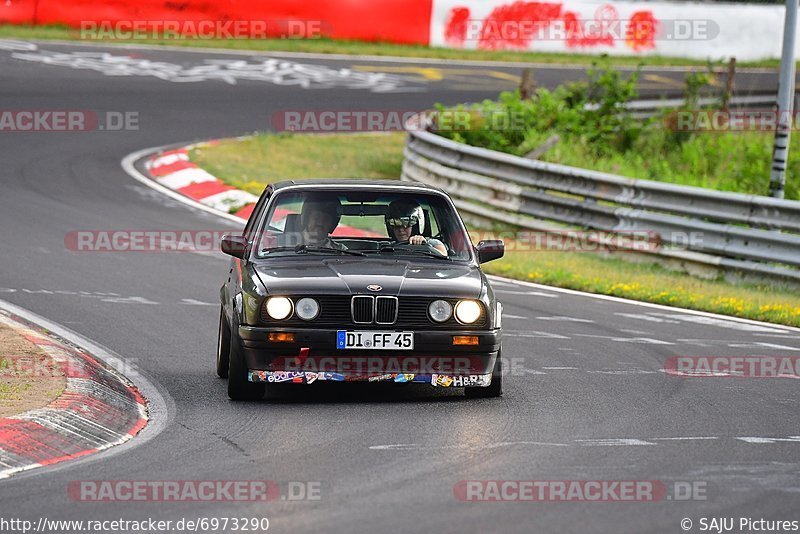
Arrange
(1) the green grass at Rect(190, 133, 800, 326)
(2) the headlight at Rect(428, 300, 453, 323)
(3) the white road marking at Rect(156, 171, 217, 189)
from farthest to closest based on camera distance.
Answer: (3) the white road marking at Rect(156, 171, 217, 189)
(1) the green grass at Rect(190, 133, 800, 326)
(2) the headlight at Rect(428, 300, 453, 323)

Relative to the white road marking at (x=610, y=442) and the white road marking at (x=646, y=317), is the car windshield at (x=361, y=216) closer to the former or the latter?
the white road marking at (x=610, y=442)

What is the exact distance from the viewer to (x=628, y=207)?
701 inches

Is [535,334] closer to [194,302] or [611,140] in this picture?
[194,302]

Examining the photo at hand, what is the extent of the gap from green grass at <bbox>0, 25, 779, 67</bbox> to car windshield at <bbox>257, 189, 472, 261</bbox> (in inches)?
940

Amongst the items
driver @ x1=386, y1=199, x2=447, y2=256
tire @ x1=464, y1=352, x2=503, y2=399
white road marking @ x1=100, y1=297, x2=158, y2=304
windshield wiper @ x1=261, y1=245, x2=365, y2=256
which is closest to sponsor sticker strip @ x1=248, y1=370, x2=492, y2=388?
tire @ x1=464, y1=352, x2=503, y2=399

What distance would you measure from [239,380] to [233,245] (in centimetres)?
114

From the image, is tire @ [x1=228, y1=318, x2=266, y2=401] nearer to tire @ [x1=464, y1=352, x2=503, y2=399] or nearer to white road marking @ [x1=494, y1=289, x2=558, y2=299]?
tire @ [x1=464, y1=352, x2=503, y2=399]

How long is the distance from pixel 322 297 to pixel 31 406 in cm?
193

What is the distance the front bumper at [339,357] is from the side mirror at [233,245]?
89 centimetres

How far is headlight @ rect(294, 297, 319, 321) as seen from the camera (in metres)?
9.17

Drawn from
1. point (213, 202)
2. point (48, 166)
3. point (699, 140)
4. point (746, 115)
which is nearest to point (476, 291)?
point (213, 202)

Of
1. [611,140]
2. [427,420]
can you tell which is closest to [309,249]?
[427,420]

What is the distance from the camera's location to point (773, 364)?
11453 mm

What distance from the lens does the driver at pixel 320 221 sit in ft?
33.2
